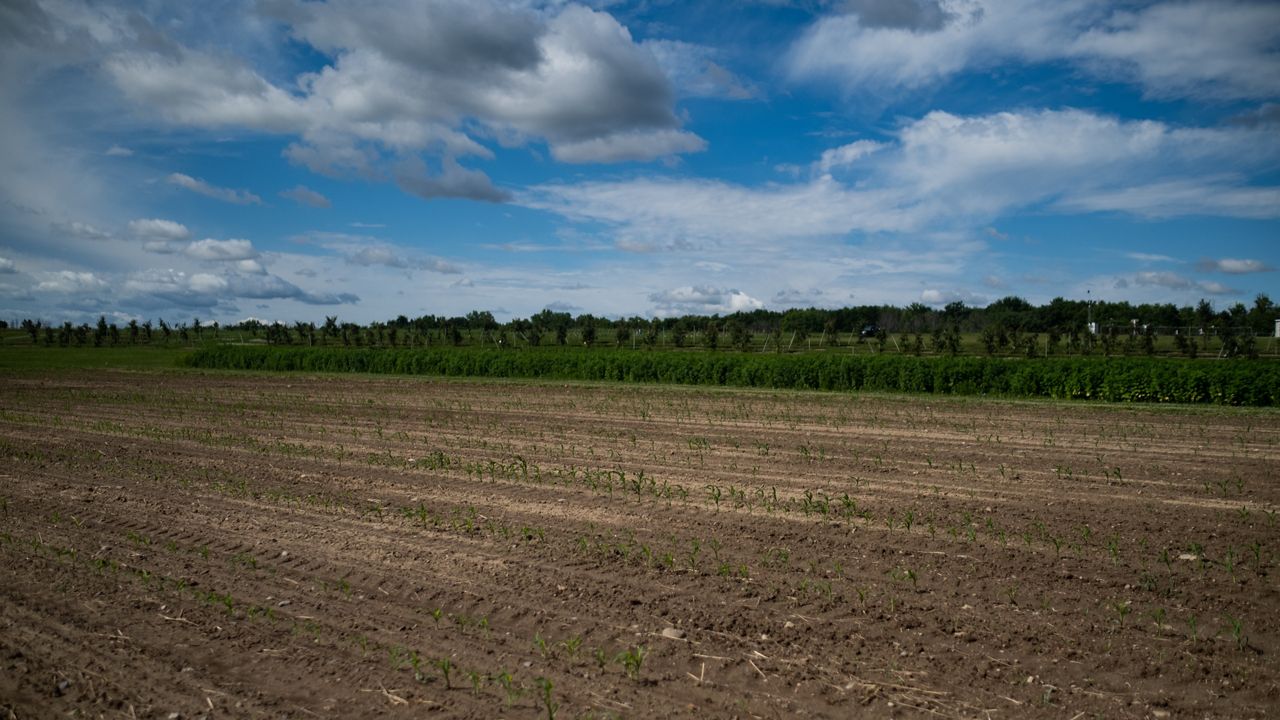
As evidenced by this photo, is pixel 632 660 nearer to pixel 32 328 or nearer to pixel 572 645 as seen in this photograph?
pixel 572 645

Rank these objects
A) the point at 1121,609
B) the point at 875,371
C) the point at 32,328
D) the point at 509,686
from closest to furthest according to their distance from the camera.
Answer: the point at 509,686
the point at 1121,609
the point at 875,371
the point at 32,328

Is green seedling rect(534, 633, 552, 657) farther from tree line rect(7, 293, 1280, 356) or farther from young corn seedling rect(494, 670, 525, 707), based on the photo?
tree line rect(7, 293, 1280, 356)

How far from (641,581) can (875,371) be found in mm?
24655

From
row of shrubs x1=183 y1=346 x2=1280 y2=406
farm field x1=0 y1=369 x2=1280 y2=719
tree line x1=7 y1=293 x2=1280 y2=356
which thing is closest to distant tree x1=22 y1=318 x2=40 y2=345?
tree line x1=7 y1=293 x2=1280 y2=356

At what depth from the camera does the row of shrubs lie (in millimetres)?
23781

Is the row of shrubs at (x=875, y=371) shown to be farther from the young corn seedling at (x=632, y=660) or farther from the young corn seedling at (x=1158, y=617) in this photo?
the young corn seedling at (x=632, y=660)

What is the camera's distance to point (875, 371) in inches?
1160

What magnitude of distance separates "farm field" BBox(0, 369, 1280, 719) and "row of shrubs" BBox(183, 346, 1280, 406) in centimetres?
1230

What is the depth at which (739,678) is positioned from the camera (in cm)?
501

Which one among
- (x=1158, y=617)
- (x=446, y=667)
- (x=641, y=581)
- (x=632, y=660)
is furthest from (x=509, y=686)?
(x=1158, y=617)

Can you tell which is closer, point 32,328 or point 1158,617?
point 1158,617

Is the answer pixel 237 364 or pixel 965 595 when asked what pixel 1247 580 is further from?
pixel 237 364

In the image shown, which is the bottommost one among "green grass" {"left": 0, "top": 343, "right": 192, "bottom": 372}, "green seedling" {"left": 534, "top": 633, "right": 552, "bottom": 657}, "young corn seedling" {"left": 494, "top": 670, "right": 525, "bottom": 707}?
"young corn seedling" {"left": 494, "top": 670, "right": 525, "bottom": 707}

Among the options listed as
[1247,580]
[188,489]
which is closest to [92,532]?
[188,489]
